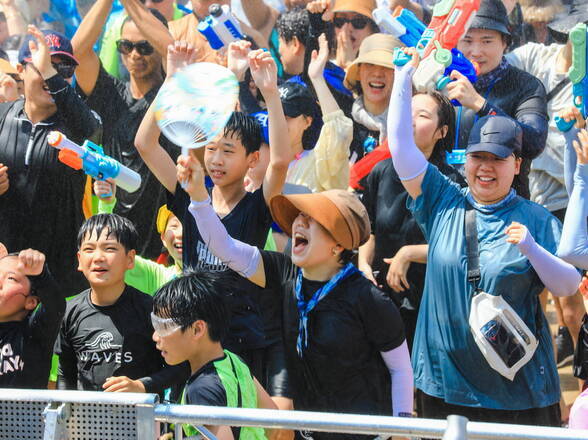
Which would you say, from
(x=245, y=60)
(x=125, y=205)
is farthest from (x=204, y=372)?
(x=125, y=205)

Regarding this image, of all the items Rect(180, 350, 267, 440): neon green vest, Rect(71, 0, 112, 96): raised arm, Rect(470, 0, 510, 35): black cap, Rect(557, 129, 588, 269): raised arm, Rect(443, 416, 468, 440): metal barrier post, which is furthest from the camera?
Rect(71, 0, 112, 96): raised arm

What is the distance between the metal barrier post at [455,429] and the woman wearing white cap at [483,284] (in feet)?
3.97

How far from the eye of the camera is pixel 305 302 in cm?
382

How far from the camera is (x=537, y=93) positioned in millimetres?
4742

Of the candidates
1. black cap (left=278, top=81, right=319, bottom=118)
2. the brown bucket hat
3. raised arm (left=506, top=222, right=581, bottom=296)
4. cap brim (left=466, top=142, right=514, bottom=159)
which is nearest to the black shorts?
raised arm (left=506, top=222, right=581, bottom=296)

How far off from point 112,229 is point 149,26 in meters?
1.89

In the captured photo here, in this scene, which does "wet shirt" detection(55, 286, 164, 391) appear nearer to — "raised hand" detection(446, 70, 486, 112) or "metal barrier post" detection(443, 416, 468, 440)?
"raised hand" detection(446, 70, 486, 112)

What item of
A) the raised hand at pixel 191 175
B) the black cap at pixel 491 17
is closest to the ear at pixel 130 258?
the raised hand at pixel 191 175

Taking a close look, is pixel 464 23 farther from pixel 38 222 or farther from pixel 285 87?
pixel 38 222

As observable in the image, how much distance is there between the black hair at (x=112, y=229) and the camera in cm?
427

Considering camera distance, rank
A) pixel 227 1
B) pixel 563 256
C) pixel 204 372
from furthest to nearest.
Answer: pixel 227 1, pixel 563 256, pixel 204 372

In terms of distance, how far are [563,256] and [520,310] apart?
234mm

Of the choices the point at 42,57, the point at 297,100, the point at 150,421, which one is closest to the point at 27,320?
the point at 42,57

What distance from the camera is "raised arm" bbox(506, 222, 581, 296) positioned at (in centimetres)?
361
